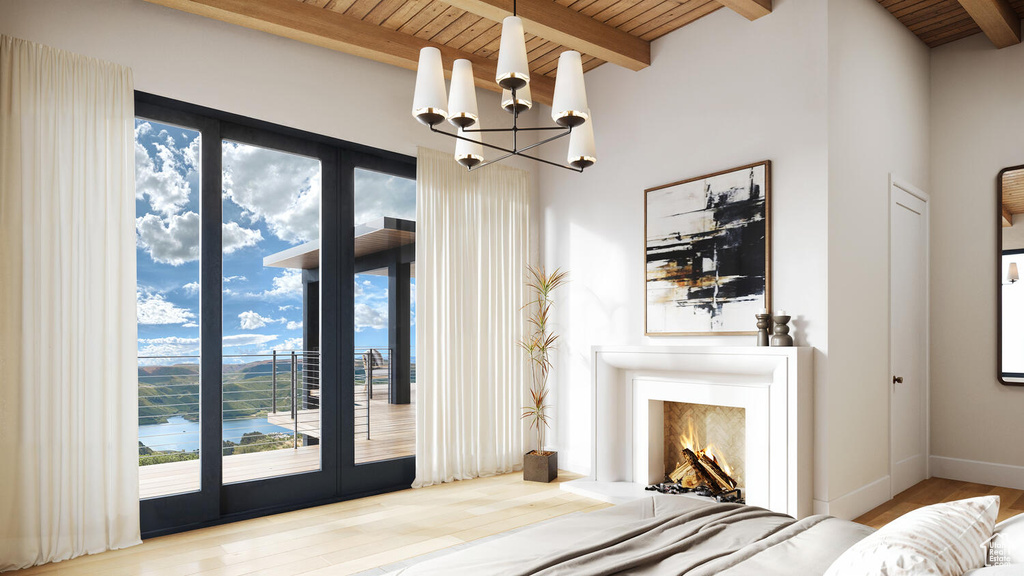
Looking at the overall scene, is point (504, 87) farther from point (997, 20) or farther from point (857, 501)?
point (997, 20)

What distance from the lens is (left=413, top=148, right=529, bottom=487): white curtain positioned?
451 cm

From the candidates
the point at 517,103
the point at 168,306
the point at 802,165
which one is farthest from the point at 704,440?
the point at 168,306

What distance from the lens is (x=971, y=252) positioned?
4465 mm

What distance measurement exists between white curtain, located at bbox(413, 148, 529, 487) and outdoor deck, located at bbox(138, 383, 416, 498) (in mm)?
149

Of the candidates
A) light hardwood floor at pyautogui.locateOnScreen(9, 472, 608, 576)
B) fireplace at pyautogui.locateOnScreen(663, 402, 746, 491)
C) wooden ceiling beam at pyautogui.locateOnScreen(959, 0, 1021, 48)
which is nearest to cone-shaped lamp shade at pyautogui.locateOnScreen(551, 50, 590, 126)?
light hardwood floor at pyautogui.locateOnScreen(9, 472, 608, 576)

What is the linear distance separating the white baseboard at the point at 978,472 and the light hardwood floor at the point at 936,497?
6 centimetres

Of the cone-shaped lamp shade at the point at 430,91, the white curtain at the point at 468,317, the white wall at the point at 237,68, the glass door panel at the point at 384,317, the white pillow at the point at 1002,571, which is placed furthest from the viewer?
the white curtain at the point at 468,317

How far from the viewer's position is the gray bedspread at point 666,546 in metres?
1.44

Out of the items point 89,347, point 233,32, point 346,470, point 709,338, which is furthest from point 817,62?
point 89,347

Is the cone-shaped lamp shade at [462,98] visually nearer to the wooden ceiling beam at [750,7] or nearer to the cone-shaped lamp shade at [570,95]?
the cone-shaped lamp shade at [570,95]

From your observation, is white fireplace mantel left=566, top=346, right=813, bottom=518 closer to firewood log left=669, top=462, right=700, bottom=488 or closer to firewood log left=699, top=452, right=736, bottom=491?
firewood log left=669, top=462, right=700, bottom=488

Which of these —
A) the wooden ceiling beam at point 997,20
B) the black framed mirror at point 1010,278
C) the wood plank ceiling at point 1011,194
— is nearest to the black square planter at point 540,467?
the black framed mirror at point 1010,278

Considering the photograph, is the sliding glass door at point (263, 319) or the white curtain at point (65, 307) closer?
the white curtain at point (65, 307)

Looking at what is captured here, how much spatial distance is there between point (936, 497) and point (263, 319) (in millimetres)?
4570
